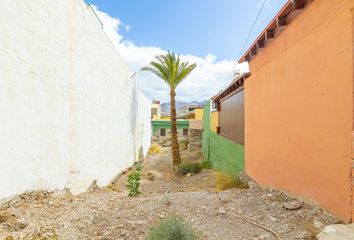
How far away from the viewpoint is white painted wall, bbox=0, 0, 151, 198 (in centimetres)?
394

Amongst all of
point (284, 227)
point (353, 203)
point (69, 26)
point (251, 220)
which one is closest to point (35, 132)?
point (69, 26)

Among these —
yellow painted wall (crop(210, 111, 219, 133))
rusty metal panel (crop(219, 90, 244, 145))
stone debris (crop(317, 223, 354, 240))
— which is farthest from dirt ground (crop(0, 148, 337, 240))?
yellow painted wall (crop(210, 111, 219, 133))

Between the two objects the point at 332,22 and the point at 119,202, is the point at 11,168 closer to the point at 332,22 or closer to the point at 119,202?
the point at 119,202

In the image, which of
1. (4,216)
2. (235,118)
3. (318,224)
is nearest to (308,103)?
(318,224)

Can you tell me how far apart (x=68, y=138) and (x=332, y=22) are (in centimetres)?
524

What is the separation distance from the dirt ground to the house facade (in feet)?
1.28

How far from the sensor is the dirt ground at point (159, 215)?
3537 millimetres

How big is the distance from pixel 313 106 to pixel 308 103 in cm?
16

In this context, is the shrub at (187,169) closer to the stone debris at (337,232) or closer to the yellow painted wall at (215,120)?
the yellow painted wall at (215,120)

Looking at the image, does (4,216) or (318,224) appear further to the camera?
(4,216)

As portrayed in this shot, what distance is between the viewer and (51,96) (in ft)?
16.8

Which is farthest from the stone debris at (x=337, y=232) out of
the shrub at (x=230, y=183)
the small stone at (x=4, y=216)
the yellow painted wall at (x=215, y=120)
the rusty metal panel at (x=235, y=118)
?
the yellow painted wall at (x=215, y=120)

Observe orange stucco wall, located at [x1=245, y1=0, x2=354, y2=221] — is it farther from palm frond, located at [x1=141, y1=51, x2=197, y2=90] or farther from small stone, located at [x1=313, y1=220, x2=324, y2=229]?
palm frond, located at [x1=141, y1=51, x2=197, y2=90]

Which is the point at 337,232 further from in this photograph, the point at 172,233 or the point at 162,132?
the point at 162,132
